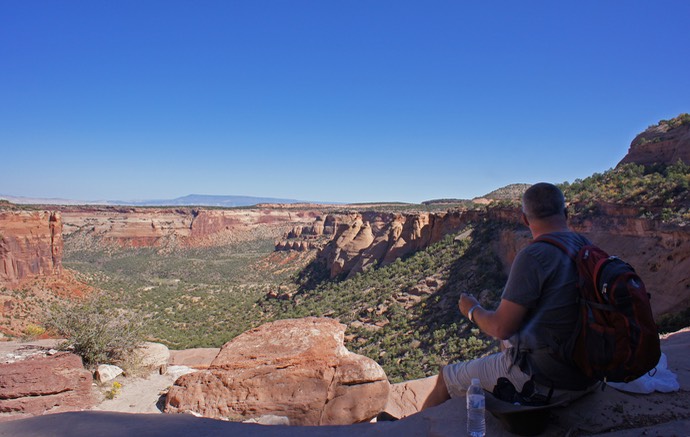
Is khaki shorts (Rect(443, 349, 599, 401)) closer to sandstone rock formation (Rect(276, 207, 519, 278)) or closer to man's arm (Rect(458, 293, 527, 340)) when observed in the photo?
man's arm (Rect(458, 293, 527, 340))

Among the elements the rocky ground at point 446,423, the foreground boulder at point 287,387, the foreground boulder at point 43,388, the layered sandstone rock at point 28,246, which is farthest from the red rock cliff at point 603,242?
the layered sandstone rock at point 28,246

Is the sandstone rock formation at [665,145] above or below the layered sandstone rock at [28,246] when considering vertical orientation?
above

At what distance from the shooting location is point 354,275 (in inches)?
1169

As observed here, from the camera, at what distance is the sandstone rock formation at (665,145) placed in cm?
1758

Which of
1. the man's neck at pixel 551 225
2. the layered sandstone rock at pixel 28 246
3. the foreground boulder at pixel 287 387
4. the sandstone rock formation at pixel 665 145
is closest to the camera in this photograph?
the man's neck at pixel 551 225

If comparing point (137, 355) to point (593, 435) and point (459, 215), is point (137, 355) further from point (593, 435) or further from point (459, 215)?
point (459, 215)

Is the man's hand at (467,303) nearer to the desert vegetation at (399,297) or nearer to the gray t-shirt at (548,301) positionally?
the gray t-shirt at (548,301)

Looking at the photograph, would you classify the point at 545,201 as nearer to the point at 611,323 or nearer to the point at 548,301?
the point at 548,301

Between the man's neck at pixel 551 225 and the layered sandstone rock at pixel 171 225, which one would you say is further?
the layered sandstone rock at pixel 171 225

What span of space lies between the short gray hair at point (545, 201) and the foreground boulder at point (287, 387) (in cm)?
382

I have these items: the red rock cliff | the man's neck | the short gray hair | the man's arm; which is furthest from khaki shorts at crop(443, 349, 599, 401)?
the red rock cliff

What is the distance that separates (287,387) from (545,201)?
4.39 meters

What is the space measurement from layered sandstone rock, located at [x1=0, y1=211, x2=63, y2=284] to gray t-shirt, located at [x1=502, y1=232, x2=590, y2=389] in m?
37.9

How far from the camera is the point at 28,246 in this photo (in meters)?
31.6
